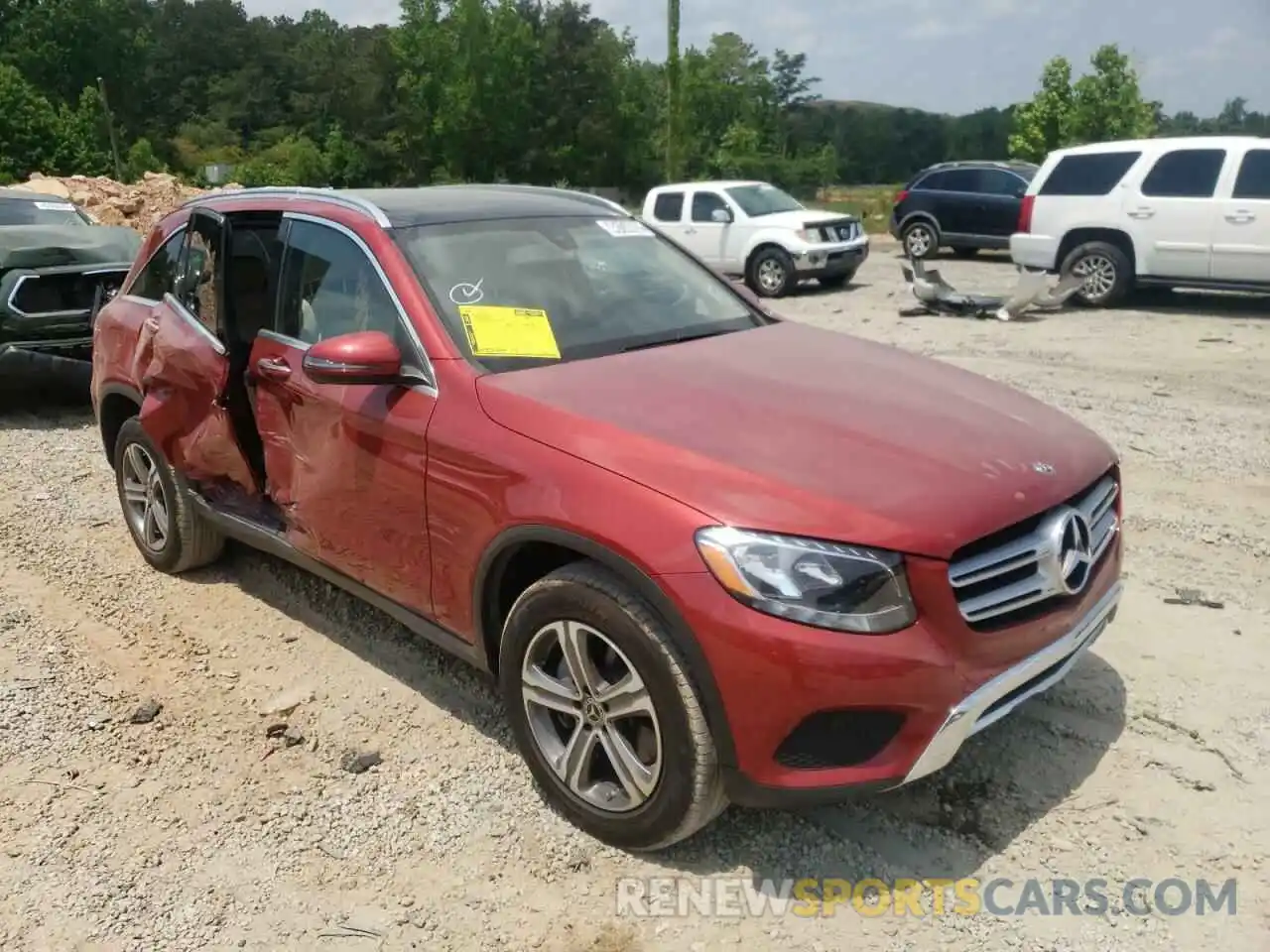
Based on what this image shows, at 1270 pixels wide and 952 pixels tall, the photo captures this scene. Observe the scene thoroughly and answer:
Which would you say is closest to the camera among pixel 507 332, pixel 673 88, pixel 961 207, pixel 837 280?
pixel 507 332

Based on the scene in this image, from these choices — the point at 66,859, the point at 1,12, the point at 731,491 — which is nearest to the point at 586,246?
the point at 731,491

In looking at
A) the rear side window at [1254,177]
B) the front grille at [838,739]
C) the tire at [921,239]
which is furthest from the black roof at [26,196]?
the tire at [921,239]

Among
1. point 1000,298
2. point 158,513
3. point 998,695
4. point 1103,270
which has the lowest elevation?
point 158,513

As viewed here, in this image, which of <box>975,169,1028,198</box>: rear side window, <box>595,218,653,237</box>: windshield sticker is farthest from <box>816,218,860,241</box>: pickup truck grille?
<box>595,218,653,237</box>: windshield sticker

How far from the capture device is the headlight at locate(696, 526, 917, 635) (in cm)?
247

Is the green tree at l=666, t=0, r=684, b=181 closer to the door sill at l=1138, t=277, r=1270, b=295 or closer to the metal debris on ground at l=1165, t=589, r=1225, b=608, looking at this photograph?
the door sill at l=1138, t=277, r=1270, b=295

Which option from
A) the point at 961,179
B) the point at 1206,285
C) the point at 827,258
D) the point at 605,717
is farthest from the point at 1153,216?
the point at 605,717

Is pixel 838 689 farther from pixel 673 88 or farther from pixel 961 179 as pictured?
pixel 673 88

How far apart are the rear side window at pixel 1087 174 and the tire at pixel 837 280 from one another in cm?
330

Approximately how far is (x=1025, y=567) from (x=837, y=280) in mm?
13188

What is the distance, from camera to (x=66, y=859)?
3020mm

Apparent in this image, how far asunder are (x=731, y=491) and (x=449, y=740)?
1535 mm

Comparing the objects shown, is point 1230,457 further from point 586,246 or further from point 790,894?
point 790,894

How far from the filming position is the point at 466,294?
3492mm
